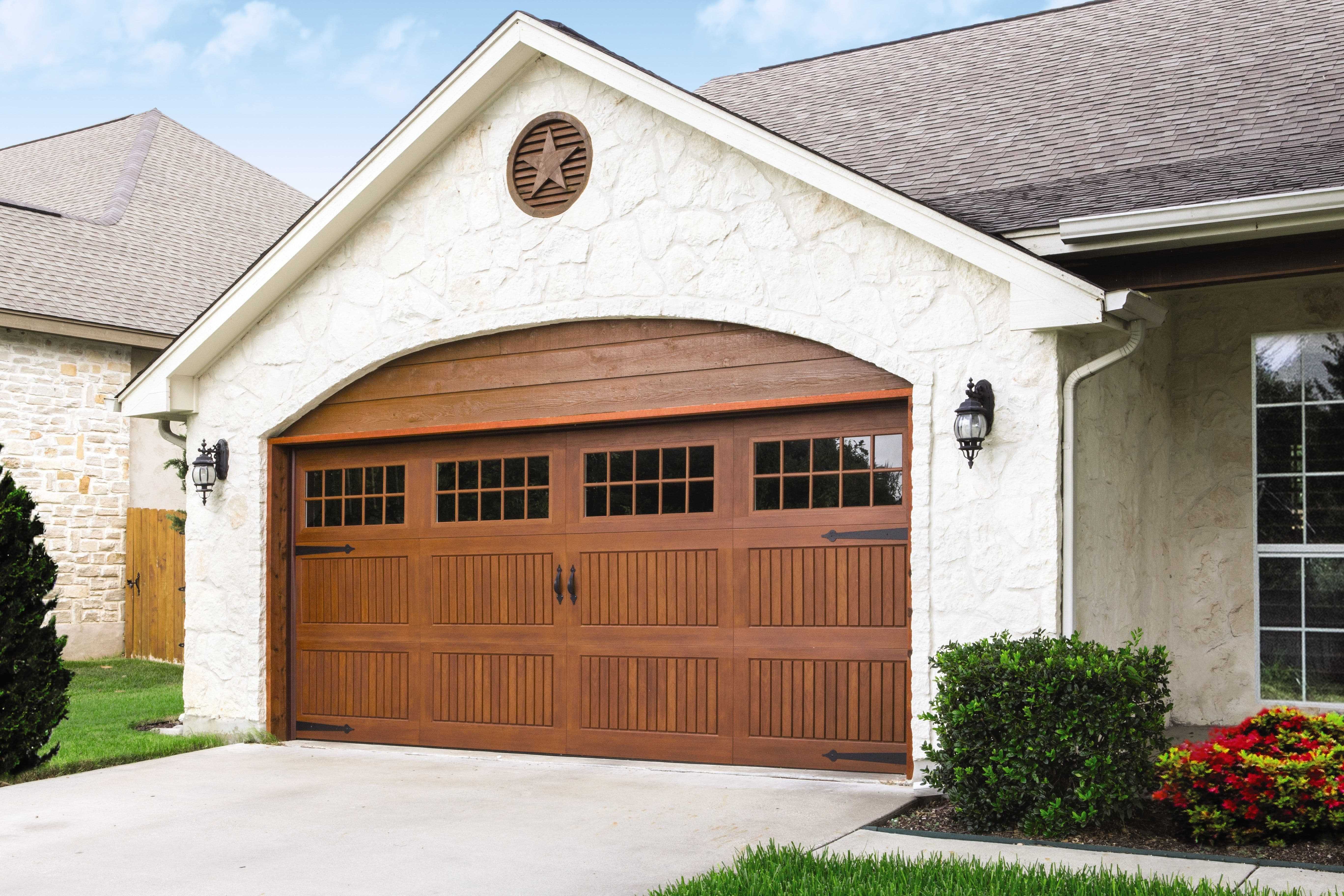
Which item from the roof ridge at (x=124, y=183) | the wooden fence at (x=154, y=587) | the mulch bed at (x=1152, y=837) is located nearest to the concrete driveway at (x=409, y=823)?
the mulch bed at (x=1152, y=837)

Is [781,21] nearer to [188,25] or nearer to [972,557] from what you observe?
[188,25]

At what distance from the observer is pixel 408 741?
919cm

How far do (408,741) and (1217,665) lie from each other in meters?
5.65

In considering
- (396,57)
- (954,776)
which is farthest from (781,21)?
(954,776)

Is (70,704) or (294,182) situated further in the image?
(294,182)

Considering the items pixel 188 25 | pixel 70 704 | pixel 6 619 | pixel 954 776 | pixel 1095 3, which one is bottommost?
pixel 70 704

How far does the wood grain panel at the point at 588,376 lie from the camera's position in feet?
25.1

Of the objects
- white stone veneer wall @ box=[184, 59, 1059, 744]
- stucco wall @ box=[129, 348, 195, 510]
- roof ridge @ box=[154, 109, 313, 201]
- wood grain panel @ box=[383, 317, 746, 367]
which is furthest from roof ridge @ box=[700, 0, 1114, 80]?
roof ridge @ box=[154, 109, 313, 201]

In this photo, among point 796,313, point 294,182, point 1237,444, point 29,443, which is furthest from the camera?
point 294,182

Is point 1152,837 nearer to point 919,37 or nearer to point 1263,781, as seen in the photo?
point 1263,781

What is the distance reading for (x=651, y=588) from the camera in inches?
323

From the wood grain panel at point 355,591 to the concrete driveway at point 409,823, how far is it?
122cm

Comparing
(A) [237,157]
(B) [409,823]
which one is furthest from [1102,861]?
(A) [237,157]

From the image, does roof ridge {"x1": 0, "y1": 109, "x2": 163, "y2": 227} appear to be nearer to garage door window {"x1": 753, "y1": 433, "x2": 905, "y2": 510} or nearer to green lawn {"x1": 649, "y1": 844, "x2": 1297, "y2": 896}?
garage door window {"x1": 753, "y1": 433, "x2": 905, "y2": 510}
